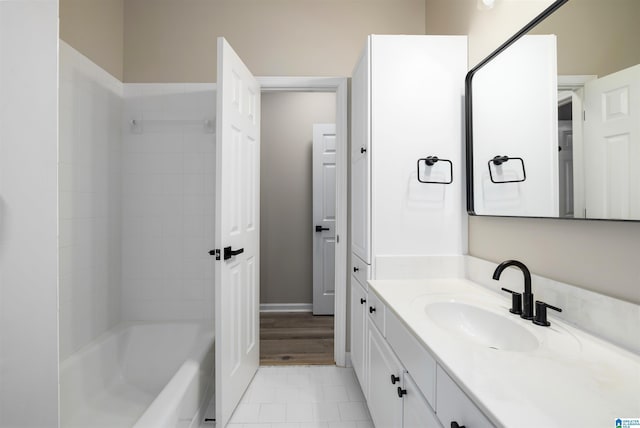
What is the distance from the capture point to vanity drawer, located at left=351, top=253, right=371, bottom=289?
1.70 m

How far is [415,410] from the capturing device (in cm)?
96

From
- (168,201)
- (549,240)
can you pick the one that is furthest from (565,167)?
(168,201)

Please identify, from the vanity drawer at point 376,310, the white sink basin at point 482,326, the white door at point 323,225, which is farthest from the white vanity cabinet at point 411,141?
the white door at point 323,225

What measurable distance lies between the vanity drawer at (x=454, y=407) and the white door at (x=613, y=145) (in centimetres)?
64

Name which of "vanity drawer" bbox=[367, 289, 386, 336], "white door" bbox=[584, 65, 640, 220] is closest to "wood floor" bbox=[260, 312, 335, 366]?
"vanity drawer" bbox=[367, 289, 386, 336]

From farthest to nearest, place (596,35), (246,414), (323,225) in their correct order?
(323,225) < (246,414) < (596,35)

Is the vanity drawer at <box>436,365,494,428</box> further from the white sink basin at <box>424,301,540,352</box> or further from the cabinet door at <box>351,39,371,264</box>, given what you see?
the cabinet door at <box>351,39,371,264</box>

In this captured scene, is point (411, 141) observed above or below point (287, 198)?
above

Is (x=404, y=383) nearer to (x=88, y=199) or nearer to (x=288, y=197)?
(x=88, y=199)

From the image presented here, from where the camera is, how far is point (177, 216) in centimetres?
226

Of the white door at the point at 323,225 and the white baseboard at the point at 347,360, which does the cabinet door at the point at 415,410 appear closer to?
the white baseboard at the point at 347,360

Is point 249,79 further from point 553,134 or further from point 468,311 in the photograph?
point 468,311

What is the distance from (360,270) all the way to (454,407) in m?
1.16

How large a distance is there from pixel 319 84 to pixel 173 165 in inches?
47.7
